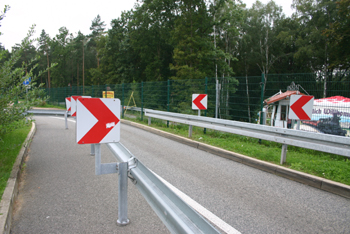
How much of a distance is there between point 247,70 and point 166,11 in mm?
17727

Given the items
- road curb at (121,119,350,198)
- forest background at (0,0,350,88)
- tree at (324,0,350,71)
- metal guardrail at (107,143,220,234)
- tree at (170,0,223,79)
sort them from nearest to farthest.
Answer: metal guardrail at (107,143,220,234) → road curb at (121,119,350,198) → tree at (324,0,350,71) → tree at (170,0,223,79) → forest background at (0,0,350,88)

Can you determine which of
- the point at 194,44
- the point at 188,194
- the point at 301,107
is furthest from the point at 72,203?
the point at 194,44

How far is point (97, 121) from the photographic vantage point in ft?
10.7

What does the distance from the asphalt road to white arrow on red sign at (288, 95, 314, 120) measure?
200 centimetres

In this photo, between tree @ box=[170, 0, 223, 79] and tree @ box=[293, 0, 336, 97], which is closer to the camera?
tree @ box=[170, 0, 223, 79]

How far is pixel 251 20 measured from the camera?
42688 millimetres

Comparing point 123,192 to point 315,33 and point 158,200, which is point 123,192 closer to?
point 158,200

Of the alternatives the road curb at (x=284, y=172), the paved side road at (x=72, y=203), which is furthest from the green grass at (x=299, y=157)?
the paved side road at (x=72, y=203)

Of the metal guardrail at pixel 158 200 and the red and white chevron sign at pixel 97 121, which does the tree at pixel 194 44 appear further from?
the metal guardrail at pixel 158 200

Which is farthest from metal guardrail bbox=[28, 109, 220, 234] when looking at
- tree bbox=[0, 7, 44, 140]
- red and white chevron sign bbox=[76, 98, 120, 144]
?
tree bbox=[0, 7, 44, 140]

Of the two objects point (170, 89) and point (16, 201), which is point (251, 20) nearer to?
point (170, 89)

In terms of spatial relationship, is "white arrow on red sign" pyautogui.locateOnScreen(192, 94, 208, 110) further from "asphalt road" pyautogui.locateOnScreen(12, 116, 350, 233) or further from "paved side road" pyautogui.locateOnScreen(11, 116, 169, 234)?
"paved side road" pyautogui.locateOnScreen(11, 116, 169, 234)

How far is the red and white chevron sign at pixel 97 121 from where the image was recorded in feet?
10.4

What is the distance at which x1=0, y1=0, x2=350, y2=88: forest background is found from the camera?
95.8 ft
